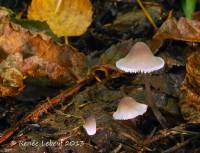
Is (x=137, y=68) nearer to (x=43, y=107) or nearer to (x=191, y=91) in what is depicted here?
(x=191, y=91)

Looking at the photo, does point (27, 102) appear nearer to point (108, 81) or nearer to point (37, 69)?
point (37, 69)

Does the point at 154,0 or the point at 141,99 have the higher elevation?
the point at 154,0

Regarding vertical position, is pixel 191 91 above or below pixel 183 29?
below

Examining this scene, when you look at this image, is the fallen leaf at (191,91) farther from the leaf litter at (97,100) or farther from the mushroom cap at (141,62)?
the mushroom cap at (141,62)

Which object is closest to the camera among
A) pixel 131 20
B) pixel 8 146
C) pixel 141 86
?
pixel 8 146

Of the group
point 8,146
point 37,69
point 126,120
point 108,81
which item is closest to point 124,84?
point 108,81

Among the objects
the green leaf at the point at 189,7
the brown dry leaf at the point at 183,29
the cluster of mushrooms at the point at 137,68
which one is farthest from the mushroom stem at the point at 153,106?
the green leaf at the point at 189,7

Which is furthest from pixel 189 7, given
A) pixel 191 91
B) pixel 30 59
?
pixel 30 59
